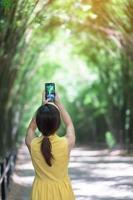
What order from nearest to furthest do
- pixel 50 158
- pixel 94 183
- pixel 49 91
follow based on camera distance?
pixel 50 158
pixel 49 91
pixel 94 183

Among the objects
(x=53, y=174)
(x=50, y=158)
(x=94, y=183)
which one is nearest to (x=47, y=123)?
(x=50, y=158)

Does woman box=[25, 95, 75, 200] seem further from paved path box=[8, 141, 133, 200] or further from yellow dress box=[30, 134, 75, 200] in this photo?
paved path box=[8, 141, 133, 200]

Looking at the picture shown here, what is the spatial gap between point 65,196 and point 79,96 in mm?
44049

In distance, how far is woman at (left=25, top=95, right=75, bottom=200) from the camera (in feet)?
18.1

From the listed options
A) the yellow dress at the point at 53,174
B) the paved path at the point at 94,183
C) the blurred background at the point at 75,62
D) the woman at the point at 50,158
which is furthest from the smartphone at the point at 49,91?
the paved path at the point at 94,183

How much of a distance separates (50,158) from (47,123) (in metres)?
0.28

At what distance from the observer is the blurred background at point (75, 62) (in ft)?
63.8

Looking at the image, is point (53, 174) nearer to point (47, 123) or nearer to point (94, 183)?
point (47, 123)

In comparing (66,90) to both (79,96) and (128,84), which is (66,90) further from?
(128,84)

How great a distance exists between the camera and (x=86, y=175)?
65.0 ft

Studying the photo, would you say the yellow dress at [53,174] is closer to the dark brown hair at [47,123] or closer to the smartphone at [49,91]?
the dark brown hair at [47,123]

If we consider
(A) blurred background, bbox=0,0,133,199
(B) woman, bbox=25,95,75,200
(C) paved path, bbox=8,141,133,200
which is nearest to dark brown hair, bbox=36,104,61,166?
(B) woman, bbox=25,95,75,200

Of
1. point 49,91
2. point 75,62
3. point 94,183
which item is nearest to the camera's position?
point 49,91

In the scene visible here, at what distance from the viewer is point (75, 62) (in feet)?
159
